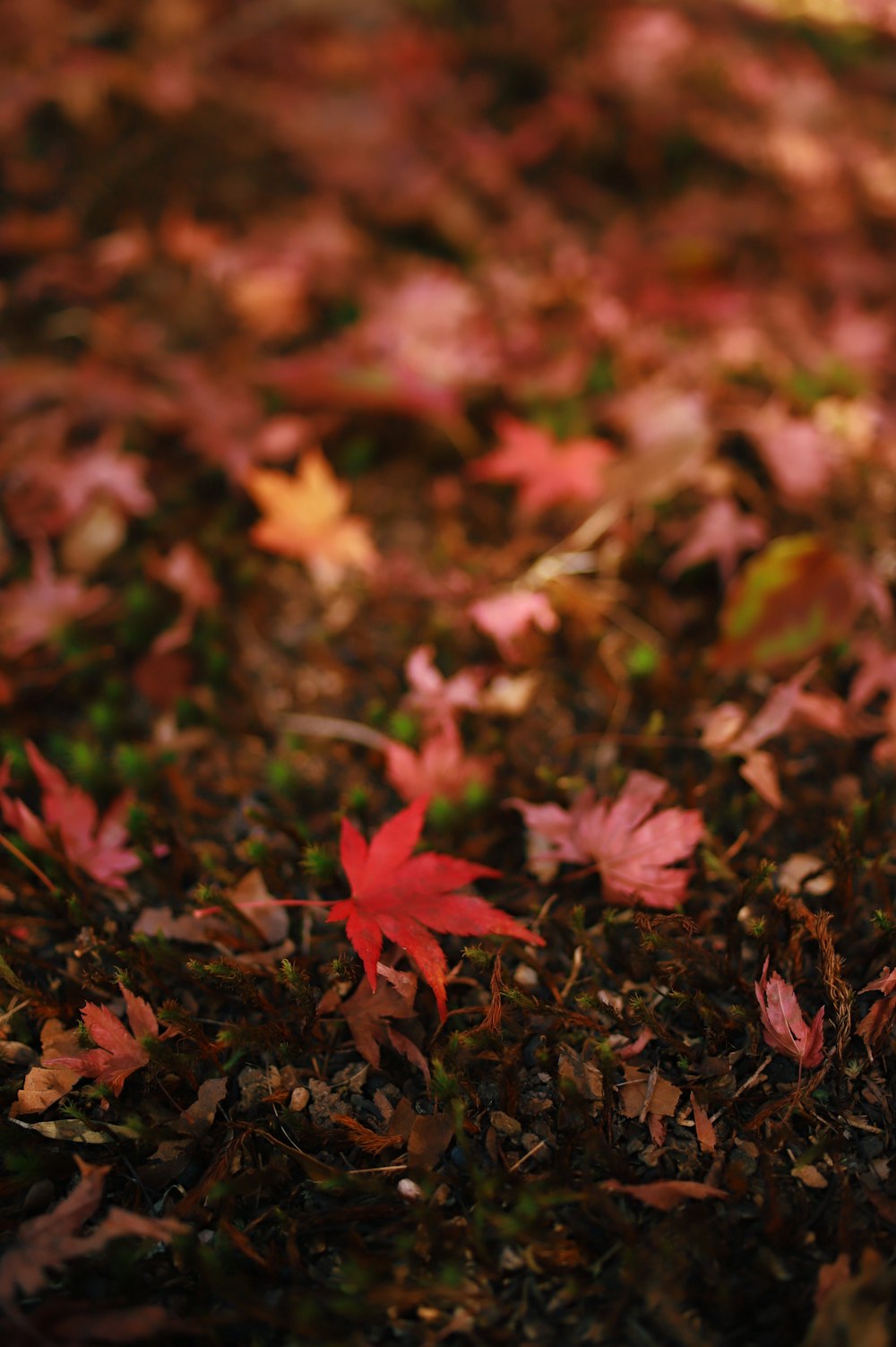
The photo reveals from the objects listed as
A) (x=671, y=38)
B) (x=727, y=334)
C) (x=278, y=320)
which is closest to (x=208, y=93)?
(x=278, y=320)

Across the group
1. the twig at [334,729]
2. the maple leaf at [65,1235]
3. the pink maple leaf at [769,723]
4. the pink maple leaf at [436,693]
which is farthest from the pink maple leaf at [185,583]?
the pink maple leaf at [769,723]

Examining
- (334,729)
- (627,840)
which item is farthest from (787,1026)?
(334,729)

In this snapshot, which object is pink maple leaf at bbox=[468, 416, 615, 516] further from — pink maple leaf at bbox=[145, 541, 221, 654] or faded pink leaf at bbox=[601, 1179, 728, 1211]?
faded pink leaf at bbox=[601, 1179, 728, 1211]

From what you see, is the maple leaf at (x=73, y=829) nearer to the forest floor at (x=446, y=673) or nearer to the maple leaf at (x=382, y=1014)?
the forest floor at (x=446, y=673)

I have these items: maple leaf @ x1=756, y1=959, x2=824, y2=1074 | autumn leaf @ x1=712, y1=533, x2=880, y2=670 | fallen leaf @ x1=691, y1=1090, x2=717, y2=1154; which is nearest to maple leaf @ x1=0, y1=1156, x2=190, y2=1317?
fallen leaf @ x1=691, y1=1090, x2=717, y2=1154

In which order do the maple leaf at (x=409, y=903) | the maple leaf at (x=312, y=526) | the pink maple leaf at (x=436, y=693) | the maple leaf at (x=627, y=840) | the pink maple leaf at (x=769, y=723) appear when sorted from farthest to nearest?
the maple leaf at (x=312, y=526)
the pink maple leaf at (x=436, y=693)
the pink maple leaf at (x=769, y=723)
the maple leaf at (x=627, y=840)
the maple leaf at (x=409, y=903)

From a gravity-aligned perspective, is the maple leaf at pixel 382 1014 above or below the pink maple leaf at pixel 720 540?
below

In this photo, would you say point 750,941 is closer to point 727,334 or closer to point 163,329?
point 727,334

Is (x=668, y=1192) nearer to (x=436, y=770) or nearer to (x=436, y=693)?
(x=436, y=770)
